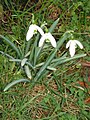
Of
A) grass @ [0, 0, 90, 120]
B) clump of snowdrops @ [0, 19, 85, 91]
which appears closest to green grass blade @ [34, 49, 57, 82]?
clump of snowdrops @ [0, 19, 85, 91]

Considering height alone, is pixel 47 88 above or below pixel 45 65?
below

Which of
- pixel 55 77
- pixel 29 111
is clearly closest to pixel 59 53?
pixel 55 77

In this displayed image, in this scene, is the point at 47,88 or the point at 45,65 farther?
the point at 47,88

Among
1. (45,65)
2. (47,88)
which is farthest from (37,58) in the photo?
(47,88)

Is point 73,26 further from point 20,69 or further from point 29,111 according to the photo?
point 29,111

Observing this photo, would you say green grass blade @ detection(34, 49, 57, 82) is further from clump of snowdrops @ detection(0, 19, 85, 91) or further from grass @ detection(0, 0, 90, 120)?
grass @ detection(0, 0, 90, 120)

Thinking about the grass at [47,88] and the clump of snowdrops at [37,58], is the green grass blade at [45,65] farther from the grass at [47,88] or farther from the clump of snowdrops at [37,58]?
the grass at [47,88]

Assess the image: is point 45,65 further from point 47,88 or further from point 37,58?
point 47,88

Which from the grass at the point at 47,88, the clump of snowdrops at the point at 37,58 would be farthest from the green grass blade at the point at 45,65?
the grass at the point at 47,88
